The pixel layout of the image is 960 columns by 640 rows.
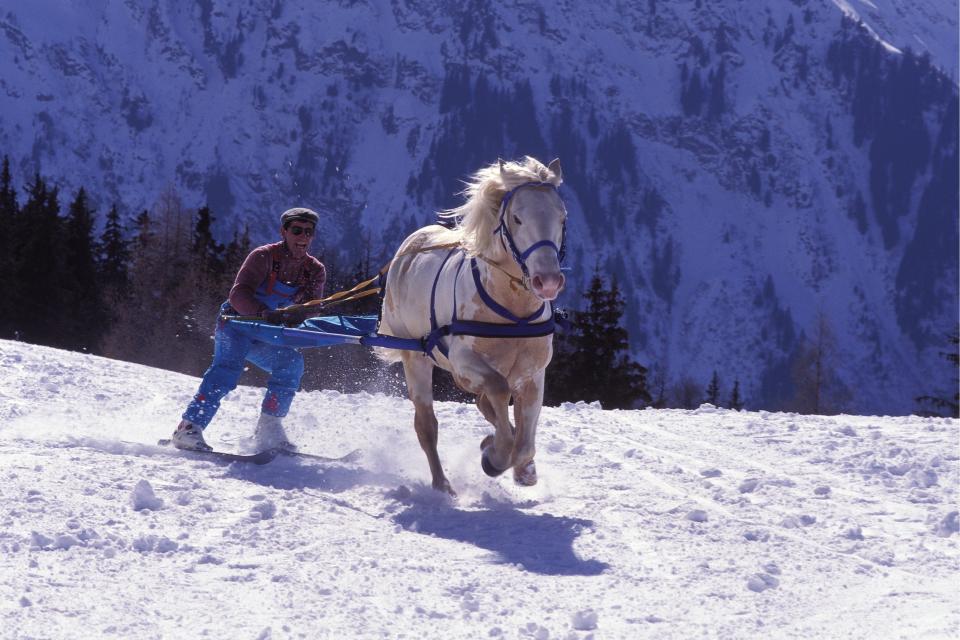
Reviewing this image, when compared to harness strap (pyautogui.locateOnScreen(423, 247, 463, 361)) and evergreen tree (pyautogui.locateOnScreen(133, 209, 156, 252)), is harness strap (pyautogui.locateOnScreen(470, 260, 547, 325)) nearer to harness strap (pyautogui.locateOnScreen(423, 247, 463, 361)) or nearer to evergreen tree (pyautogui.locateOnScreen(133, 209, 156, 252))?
harness strap (pyautogui.locateOnScreen(423, 247, 463, 361))

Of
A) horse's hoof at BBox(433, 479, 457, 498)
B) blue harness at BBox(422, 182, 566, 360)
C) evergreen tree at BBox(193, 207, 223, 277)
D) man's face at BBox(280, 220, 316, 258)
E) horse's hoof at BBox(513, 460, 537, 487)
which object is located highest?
evergreen tree at BBox(193, 207, 223, 277)

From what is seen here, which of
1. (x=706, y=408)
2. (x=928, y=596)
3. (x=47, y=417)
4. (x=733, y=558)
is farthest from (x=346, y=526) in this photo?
(x=706, y=408)

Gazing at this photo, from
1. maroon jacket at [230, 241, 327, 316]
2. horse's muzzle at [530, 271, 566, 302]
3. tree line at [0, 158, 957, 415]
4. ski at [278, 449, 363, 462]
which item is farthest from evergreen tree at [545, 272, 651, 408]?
horse's muzzle at [530, 271, 566, 302]

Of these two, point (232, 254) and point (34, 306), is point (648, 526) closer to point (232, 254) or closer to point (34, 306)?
point (34, 306)

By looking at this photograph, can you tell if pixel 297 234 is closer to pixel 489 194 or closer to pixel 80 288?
pixel 489 194

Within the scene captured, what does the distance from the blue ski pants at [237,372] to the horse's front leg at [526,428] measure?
277 centimetres

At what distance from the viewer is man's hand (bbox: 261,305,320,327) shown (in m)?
9.09

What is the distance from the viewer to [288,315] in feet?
29.9

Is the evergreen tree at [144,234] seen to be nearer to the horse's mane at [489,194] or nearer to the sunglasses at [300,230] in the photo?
the sunglasses at [300,230]

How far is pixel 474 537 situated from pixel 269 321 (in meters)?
3.31

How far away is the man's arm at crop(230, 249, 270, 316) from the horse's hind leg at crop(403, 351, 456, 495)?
1503mm

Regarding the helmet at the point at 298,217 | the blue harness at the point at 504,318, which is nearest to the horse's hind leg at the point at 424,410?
the blue harness at the point at 504,318

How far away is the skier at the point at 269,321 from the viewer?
9.18 m

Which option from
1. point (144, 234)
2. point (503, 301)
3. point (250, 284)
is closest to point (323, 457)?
point (250, 284)
